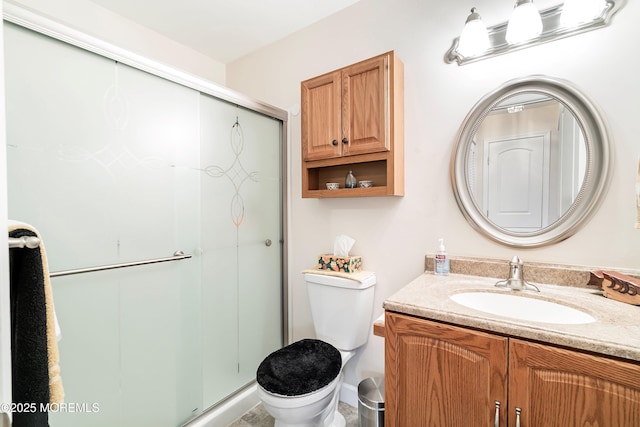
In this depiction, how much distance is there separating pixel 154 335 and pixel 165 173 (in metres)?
0.79

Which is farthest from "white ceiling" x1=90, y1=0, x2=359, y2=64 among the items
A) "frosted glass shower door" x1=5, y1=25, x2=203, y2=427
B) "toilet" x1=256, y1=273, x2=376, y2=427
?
"toilet" x1=256, y1=273, x2=376, y2=427

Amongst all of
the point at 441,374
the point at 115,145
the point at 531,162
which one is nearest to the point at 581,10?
the point at 531,162

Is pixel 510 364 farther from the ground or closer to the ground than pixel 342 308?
farther from the ground

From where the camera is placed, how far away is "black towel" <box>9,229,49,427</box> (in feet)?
2.11

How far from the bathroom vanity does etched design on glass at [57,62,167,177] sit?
1.27m

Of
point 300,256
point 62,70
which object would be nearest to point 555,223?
point 300,256

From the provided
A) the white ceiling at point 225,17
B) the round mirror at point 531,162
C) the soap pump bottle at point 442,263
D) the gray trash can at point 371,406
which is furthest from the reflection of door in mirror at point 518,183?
the white ceiling at point 225,17

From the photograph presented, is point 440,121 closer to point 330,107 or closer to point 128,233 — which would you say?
point 330,107

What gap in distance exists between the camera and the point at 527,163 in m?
1.29

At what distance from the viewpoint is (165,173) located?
1.47m

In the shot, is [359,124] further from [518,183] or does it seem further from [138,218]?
[138,218]

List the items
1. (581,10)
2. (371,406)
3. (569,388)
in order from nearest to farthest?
1. (569,388)
2. (581,10)
3. (371,406)

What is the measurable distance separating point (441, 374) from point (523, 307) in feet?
1.48

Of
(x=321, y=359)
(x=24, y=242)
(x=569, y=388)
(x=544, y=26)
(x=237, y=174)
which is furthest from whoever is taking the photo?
(x=237, y=174)
